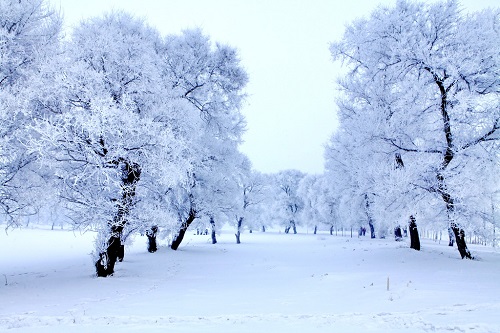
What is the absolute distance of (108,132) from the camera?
44.8ft

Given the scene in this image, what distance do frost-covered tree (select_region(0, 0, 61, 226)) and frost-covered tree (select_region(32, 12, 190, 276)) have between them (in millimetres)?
664

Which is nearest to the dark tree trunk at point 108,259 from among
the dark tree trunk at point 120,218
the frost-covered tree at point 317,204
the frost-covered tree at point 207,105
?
the dark tree trunk at point 120,218

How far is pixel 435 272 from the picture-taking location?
47.9 ft

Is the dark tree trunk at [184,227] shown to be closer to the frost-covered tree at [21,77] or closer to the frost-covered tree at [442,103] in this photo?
the frost-covered tree at [21,77]

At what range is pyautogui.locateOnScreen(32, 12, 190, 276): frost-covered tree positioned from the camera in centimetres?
1273

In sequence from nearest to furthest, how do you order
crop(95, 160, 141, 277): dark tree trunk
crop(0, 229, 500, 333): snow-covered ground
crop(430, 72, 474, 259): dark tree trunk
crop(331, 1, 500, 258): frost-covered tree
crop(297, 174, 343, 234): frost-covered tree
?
crop(0, 229, 500, 333): snow-covered ground
crop(95, 160, 141, 277): dark tree trunk
crop(331, 1, 500, 258): frost-covered tree
crop(430, 72, 474, 259): dark tree trunk
crop(297, 174, 343, 234): frost-covered tree

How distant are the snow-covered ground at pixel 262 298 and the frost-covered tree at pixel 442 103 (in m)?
3.12

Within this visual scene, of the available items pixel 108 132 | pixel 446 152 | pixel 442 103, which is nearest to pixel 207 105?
pixel 108 132

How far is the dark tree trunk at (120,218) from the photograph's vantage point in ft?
45.7

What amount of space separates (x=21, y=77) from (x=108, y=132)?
133 inches

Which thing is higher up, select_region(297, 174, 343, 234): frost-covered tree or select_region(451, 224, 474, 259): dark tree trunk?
select_region(297, 174, 343, 234): frost-covered tree

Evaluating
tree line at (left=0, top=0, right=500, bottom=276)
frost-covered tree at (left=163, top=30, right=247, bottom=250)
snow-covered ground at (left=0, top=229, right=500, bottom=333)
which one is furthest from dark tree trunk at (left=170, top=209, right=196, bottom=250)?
tree line at (left=0, top=0, right=500, bottom=276)

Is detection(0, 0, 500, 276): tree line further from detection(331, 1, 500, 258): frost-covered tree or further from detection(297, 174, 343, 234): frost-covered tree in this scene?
detection(297, 174, 343, 234): frost-covered tree

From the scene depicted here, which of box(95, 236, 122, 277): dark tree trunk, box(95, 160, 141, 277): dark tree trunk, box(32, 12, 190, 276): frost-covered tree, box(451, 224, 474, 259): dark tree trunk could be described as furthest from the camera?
box(451, 224, 474, 259): dark tree trunk
